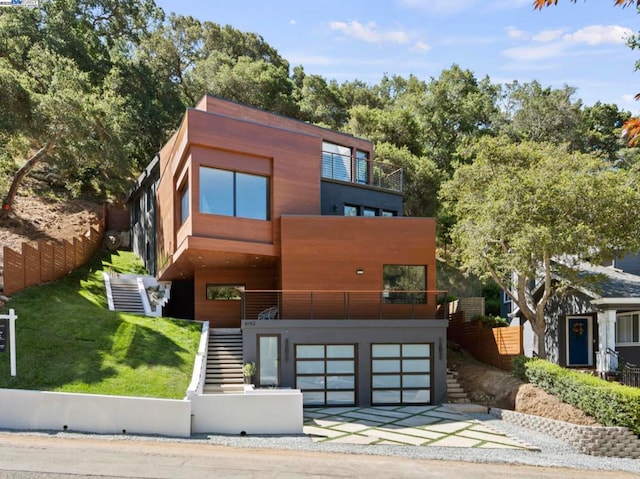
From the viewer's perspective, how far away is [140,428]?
1472 centimetres

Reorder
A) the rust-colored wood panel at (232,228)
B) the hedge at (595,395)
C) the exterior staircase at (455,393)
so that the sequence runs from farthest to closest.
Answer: the exterior staircase at (455,393) → the rust-colored wood panel at (232,228) → the hedge at (595,395)

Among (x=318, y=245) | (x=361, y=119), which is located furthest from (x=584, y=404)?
(x=361, y=119)

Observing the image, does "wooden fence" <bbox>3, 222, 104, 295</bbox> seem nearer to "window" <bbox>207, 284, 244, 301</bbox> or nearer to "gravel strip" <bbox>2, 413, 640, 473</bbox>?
"window" <bbox>207, 284, 244, 301</bbox>

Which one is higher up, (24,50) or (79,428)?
(24,50)

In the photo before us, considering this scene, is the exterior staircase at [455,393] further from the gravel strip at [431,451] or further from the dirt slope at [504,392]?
the gravel strip at [431,451]

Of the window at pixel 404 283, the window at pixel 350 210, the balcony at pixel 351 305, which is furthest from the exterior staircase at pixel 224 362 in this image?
the window at pixel 350 210

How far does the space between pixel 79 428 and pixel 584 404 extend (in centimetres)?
1350

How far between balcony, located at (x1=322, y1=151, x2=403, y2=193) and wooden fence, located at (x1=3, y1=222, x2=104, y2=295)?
40.7 feet

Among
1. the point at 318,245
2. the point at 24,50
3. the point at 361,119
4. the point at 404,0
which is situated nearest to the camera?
the point at 404,0

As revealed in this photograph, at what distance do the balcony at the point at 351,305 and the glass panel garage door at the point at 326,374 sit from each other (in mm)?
1164

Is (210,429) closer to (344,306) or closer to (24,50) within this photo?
(344,306)

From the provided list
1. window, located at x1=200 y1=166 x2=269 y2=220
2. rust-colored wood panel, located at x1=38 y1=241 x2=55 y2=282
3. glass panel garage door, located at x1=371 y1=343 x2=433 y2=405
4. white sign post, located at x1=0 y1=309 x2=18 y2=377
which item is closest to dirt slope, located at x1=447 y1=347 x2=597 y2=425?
glass panel garage door, located at x1=371 y1=343 x2=433 y2=405

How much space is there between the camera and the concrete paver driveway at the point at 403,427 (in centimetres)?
1545

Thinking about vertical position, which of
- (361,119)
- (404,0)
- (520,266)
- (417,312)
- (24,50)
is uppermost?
(24,50)
